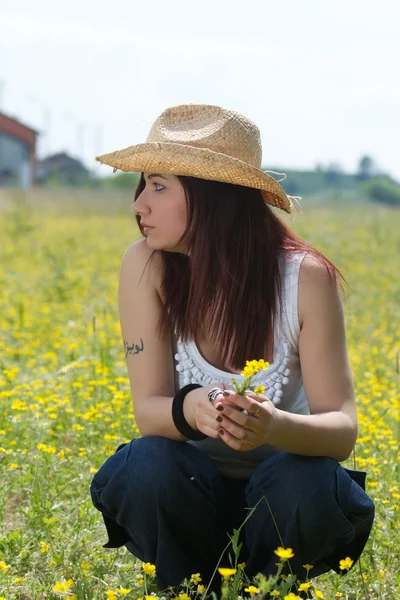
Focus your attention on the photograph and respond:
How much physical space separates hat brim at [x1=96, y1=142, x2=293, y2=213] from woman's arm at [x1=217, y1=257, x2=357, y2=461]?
24 cm

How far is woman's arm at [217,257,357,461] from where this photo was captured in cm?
218

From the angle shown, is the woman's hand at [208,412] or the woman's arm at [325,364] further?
the woman's arm at [325,364]

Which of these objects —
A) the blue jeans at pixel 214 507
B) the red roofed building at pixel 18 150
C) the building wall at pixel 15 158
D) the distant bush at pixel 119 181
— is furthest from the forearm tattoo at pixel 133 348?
the distant bush at pixel 119 181

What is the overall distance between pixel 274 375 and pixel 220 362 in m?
0.15

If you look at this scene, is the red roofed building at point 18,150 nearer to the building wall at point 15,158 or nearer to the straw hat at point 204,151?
the building wall at point 15,158

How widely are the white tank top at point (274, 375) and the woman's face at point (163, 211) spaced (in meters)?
0.28

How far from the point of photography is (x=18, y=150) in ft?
155

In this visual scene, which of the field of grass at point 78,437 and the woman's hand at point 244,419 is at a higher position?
the woman's hand at point 244,419

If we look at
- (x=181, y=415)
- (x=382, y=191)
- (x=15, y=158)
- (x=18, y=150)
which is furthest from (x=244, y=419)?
(x=382, y=191)

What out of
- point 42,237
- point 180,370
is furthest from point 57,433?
point 42,237

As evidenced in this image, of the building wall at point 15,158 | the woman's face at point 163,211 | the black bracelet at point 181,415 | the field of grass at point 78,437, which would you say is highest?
the building wall at point 15,158

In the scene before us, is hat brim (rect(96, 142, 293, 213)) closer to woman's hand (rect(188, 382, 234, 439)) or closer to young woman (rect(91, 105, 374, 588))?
young woman (rect(91, 105, 374, 588))

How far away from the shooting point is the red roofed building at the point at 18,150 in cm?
4581

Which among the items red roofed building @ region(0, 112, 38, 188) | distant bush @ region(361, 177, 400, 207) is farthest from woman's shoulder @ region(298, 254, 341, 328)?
distant bush @ region(361, 177, 400, 207)
